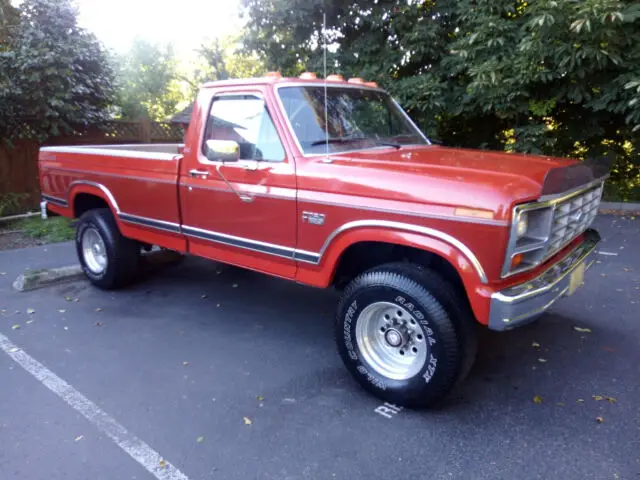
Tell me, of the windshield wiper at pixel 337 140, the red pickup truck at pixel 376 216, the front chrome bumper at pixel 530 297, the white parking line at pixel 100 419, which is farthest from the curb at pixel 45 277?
the front chrome bumper at pixel 530 297

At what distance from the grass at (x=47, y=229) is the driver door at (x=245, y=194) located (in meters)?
4.76

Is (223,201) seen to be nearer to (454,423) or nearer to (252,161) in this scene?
(252,161)

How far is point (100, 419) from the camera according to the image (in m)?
3.12

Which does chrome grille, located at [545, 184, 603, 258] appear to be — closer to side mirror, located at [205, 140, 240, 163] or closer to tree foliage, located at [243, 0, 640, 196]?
side mirror, located at [205, 140, 240, 163]

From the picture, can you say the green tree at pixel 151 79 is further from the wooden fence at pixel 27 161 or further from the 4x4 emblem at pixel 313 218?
the 4x4 emblem at pixel 313 218

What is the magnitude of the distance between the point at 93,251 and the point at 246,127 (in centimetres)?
281

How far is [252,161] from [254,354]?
153 centimetres

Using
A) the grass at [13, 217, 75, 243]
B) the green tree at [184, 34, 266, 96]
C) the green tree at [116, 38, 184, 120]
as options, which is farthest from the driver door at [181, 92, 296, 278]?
the green tree at [116, 38, 184, 120]

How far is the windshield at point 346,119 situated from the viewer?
3670mm

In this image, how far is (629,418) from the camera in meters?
3.04

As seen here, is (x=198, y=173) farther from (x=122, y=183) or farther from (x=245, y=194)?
(x=122, y=183)

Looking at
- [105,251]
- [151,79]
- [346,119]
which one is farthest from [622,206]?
[151,79]

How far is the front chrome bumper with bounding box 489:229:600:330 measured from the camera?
2709 millimetres

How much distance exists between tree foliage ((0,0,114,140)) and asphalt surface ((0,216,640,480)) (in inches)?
197
